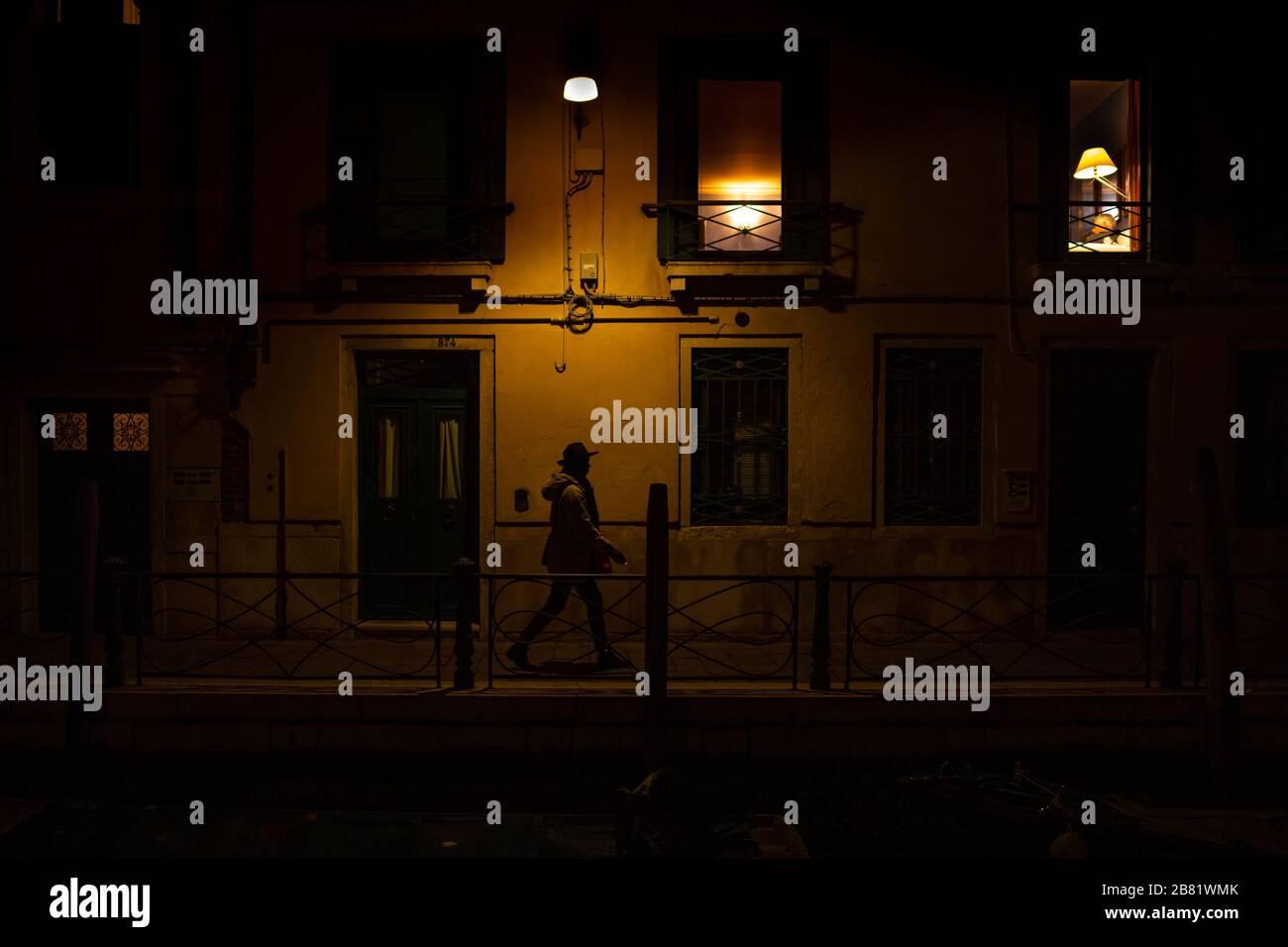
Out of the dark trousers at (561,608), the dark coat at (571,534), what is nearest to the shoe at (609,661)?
the dark trousers at (561,608)

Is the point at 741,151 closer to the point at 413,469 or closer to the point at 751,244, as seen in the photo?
the point at 751,244

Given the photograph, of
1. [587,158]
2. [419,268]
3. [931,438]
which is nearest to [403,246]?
[419,268]

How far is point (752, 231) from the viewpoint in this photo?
10.6 metres

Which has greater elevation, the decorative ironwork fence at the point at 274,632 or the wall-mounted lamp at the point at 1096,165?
the wall-mounted lamp at the point at 1096,165

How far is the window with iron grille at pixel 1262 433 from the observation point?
1048cm

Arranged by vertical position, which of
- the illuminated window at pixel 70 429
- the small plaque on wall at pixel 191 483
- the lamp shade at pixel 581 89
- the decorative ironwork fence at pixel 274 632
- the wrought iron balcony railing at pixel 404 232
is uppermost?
the lamp shade at pixel 581 89

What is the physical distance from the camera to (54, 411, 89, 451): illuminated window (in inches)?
413

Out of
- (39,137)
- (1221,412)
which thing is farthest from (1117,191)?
(39,137)

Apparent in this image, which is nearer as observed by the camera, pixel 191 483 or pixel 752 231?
pixel 191 483

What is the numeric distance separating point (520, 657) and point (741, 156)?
634 cm

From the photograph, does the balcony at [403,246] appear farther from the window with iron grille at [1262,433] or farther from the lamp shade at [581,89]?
the window with iron grille at [1262,433]

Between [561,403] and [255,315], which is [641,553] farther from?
[255,315]

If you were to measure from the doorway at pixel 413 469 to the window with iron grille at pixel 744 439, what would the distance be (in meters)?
2.72

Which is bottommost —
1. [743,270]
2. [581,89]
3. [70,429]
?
[70,429]
